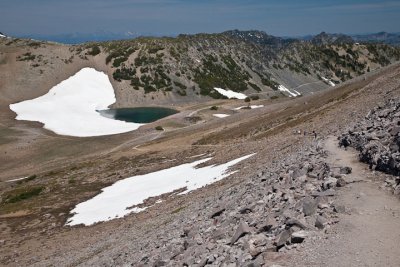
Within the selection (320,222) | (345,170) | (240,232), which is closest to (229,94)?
(345,170)

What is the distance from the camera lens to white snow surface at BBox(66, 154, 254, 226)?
131ft

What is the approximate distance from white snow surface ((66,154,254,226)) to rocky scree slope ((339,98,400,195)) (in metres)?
13.8

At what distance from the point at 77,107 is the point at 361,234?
429 feet

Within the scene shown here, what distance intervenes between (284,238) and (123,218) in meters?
23.8

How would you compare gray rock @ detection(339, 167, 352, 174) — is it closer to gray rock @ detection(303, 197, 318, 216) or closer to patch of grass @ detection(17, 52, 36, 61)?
gray rock @ detection(303, 197, 318, 216)

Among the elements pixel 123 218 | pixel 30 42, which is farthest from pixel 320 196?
pixel 30 42

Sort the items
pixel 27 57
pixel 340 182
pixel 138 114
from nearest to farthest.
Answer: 1. pixel 340 182
2. pixel 138 114
3. pixel 27 57

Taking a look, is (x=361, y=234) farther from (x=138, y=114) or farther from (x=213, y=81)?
(x=213, y=81)

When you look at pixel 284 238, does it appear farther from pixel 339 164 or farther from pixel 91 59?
pixel 91 59

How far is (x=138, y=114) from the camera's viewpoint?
137875mm

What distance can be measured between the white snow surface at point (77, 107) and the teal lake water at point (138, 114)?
390cm

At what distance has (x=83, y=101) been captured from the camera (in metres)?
146

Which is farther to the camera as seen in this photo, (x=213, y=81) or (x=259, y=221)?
(x=213, y=81)

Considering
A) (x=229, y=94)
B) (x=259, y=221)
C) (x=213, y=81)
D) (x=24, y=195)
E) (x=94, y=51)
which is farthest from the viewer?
(x=94, y=51)
